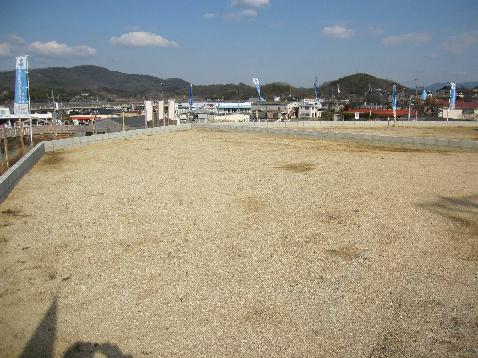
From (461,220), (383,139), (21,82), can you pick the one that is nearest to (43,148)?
(21,82)

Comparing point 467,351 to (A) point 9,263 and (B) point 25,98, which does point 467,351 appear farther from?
(B) point 25,98

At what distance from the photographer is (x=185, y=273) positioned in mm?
4707

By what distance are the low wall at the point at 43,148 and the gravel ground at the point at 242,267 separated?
0.38m

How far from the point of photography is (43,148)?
50.1 feet

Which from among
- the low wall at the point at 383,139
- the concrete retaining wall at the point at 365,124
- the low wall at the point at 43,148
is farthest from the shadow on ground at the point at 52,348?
the concrete retaining wall at the point at 365,124

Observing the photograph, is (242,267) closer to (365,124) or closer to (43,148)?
(43,148)

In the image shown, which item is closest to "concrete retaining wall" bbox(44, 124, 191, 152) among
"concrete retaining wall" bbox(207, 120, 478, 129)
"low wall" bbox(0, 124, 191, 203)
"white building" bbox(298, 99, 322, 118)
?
"low wall" bbox(0, 124, 191, 203)

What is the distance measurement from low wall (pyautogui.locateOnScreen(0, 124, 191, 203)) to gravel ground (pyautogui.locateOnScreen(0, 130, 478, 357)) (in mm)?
383

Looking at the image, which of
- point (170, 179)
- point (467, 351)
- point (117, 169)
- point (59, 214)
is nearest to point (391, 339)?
point (467, 351)

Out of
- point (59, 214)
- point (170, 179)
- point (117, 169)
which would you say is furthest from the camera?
point (117, 169)

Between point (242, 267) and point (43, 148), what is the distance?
44.4 ft

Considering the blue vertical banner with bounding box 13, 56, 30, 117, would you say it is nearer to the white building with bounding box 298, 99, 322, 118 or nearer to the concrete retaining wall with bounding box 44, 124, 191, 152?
the concrete retaining wall with bounding box 44, 124, 191, 152

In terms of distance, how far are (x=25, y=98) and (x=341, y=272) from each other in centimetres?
1746

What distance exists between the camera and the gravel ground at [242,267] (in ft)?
11.4
